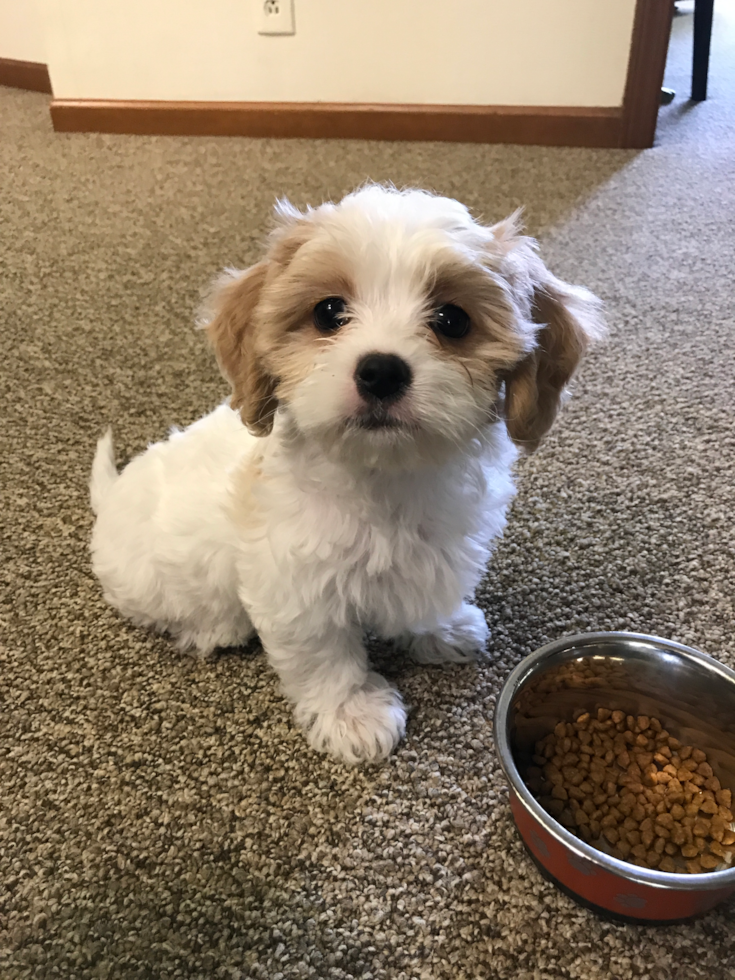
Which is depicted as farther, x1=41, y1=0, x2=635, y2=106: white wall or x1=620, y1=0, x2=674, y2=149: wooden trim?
x1=41, y1=0, x2=635, y2=106: white wall

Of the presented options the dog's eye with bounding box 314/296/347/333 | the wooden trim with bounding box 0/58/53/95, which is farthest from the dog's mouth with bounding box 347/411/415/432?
the wooden trim with bounding box 0/58/53/95

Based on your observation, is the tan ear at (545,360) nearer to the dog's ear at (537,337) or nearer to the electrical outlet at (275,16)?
the dog's ear at (537,337)

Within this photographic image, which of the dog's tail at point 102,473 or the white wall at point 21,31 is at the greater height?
the white wall at point 21,31

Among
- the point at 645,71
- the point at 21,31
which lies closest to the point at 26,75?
the point at 21,31

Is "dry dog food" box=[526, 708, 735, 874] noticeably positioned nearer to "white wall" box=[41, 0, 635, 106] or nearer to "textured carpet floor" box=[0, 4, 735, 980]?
"textured carpet floor" box=[0, 4, 735, 980]

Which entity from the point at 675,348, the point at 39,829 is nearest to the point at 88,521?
the point at 39,829

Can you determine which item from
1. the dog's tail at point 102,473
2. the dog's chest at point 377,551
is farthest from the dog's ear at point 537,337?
the dog's tail at point 102,473

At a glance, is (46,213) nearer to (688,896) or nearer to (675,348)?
(675,348)

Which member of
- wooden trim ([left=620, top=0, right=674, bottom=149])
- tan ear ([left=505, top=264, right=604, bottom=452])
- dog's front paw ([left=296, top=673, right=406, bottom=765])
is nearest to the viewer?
tan ear ([left=505, top=264, right=604, bottom=452])
